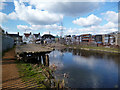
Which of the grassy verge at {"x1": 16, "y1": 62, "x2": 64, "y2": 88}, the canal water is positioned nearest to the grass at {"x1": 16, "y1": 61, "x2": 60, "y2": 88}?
the grassy verge at {"x1": 16, "y1": 62, "x2": 64, "y2": 88}

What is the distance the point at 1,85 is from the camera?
5.62 metres

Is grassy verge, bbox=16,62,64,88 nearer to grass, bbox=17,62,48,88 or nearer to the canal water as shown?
grass, bbox=17,62,48,88

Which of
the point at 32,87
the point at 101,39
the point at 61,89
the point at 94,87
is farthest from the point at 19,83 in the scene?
the point at 101,39

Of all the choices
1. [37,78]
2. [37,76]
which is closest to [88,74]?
[37,76]

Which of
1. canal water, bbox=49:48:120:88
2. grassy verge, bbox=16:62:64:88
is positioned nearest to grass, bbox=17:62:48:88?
grassy verge, bbox=16:62:64:88

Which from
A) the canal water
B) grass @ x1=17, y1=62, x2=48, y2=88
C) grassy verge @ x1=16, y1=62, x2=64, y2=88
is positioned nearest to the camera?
grassy verge @ x1=16, y1=62, x2=64, y2=88

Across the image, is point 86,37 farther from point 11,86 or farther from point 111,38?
point 11,86

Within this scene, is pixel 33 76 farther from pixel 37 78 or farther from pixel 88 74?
pixel 88 74

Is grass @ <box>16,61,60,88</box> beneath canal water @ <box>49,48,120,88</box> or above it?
above

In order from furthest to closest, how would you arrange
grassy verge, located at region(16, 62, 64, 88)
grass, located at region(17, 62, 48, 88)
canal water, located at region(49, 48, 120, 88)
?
canal water, located at region(49, 48, 120, 88) → grass, located at region(17, 62, 48, 88) → grassy verge, located at region(16, 62, 64, 88)

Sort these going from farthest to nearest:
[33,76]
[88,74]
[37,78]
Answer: [88,74] < [33,76] < [37,78]

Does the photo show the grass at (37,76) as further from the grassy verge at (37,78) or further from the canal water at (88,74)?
the canal water at (88,74)

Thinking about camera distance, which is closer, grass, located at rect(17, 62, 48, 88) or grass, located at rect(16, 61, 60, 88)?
grass, located at rect(16, 61, 60, 88)

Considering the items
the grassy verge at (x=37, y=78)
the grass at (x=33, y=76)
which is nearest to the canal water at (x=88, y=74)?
the grassy verge at (x=37, y=78)
